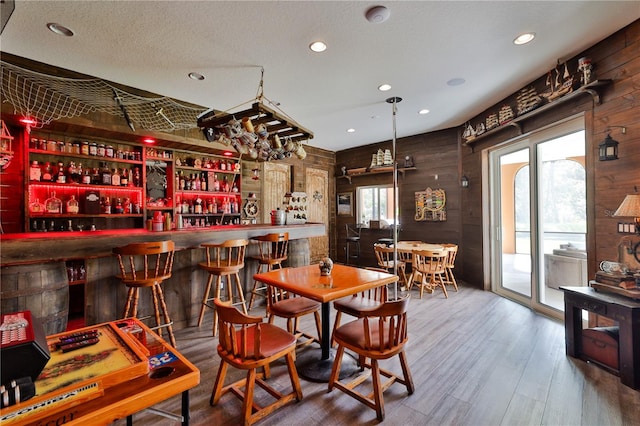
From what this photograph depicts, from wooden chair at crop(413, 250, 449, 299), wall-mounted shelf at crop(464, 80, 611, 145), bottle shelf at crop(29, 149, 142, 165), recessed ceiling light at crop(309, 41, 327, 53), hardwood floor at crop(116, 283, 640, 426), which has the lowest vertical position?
hardwood floor at crop(116, 283, 640, 426)

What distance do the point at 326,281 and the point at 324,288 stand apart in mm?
208

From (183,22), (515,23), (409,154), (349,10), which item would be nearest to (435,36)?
(515,23)

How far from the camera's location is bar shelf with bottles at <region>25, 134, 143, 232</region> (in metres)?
3.54

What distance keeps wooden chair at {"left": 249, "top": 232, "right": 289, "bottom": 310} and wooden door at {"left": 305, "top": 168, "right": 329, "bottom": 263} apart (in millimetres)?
2921

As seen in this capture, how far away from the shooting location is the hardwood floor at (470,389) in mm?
1870

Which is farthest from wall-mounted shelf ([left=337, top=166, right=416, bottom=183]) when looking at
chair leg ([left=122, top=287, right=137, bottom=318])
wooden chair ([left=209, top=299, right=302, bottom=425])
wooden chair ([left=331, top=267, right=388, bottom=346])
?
chair leg ([left=122, top=287, right=137, bottom=318])

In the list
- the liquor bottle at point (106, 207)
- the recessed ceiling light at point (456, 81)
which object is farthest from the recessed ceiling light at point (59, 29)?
the recessed ceiling light at point (456, 81)

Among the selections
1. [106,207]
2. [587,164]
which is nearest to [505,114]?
[587,164]

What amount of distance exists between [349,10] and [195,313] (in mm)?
3388

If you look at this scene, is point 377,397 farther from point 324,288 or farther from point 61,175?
point 61,175

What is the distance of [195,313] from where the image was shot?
3383mm

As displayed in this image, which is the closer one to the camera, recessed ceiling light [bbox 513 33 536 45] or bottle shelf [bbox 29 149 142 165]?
recessed ceiling light [bbox 513 33 536 45]

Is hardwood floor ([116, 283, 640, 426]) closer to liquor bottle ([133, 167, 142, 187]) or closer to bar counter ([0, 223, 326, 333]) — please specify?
bar counter ([0, 223, 326, 333])

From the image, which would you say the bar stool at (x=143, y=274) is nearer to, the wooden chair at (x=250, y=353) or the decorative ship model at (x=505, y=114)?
the wooden chair at (x=250, y=353)
